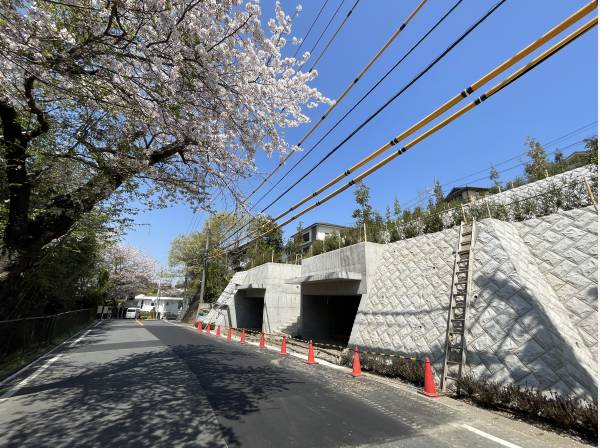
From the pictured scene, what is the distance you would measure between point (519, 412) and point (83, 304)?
38.0 metres

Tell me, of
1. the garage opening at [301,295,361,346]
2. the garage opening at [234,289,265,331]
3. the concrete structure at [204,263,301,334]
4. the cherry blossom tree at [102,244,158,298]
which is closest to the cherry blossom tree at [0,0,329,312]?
the garage opening at [301,295,361,346]

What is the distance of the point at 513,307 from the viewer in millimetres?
8188

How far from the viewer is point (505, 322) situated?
318 inches

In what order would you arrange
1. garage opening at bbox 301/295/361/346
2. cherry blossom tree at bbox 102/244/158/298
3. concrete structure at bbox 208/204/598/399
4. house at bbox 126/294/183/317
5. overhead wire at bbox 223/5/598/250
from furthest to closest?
house at bbox 126/294/183/317 < cherry blossom tree at bbox 102/244/158/298 < garage opening at bbox 301/295/361/346 < concrete structure at bbox 208/204/598/399 < overhead wire at bbox 223/5/598/250

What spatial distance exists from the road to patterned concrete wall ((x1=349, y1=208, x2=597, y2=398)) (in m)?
1.74

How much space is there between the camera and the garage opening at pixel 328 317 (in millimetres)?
19359

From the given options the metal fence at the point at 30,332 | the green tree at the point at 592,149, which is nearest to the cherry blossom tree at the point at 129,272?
the metal fence at the point at 30,332

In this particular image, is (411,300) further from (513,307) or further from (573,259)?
(573,259)

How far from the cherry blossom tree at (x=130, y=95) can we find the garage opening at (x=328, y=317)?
13204 millimetres

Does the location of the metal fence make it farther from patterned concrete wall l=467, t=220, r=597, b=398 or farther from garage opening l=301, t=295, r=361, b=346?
patterned concrete wall l=467, t=220, r=597, b=398

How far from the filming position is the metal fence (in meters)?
9.53

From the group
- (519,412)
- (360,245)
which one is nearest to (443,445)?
(519,412)

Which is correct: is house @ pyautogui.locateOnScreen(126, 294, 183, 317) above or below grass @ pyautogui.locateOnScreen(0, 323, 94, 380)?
above

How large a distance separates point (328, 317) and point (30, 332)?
15.3 meters
